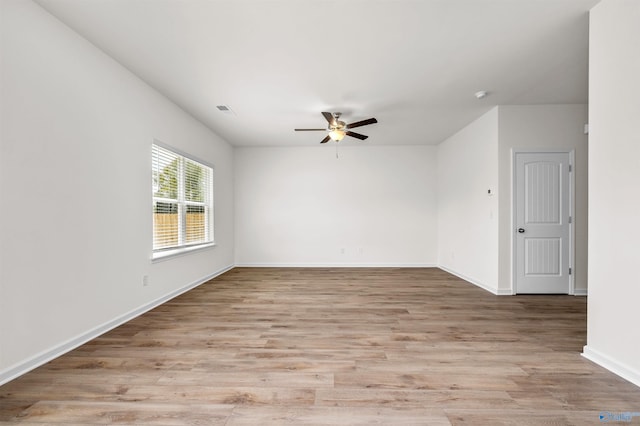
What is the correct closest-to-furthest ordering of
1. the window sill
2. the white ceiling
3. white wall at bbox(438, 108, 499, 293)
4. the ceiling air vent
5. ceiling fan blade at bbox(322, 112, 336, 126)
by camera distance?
the white ceiling
the window sill
ceiling fan blade at bbox(322, 112, 336, 126)
the ceiling air vent
white wall at bbox(438, 108, 499, 293)

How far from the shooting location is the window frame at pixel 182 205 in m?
3.64

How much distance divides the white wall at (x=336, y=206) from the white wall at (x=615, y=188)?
14.0 ft

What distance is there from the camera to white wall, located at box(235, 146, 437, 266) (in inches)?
257

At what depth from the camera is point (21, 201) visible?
79.0 inches

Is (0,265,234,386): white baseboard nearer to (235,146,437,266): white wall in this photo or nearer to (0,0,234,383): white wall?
(0,0,234,383): white wall

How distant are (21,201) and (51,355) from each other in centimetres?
123

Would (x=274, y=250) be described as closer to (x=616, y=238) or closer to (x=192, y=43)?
(x=192, y=43)

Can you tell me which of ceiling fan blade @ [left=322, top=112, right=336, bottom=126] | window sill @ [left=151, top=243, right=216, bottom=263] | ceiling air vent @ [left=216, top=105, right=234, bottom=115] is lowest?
window sill @ [left=151, top=243, right=216, bottom=263]

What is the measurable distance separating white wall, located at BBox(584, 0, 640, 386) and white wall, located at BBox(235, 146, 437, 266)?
427cm

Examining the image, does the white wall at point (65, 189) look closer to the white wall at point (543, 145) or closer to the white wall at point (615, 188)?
the white wall at point (615, 188)

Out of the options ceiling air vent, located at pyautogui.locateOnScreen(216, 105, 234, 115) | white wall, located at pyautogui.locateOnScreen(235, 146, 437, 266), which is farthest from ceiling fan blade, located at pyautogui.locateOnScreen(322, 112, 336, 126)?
white wall, located at pyautogui.locateOnScreen(235, 146, 437, 266)

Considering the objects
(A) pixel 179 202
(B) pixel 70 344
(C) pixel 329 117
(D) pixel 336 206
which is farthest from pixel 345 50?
(D) pixel 336 206

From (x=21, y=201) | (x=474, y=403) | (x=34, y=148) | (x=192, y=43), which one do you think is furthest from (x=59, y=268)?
(x=474, y=403)

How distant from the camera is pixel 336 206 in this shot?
6574 mm
